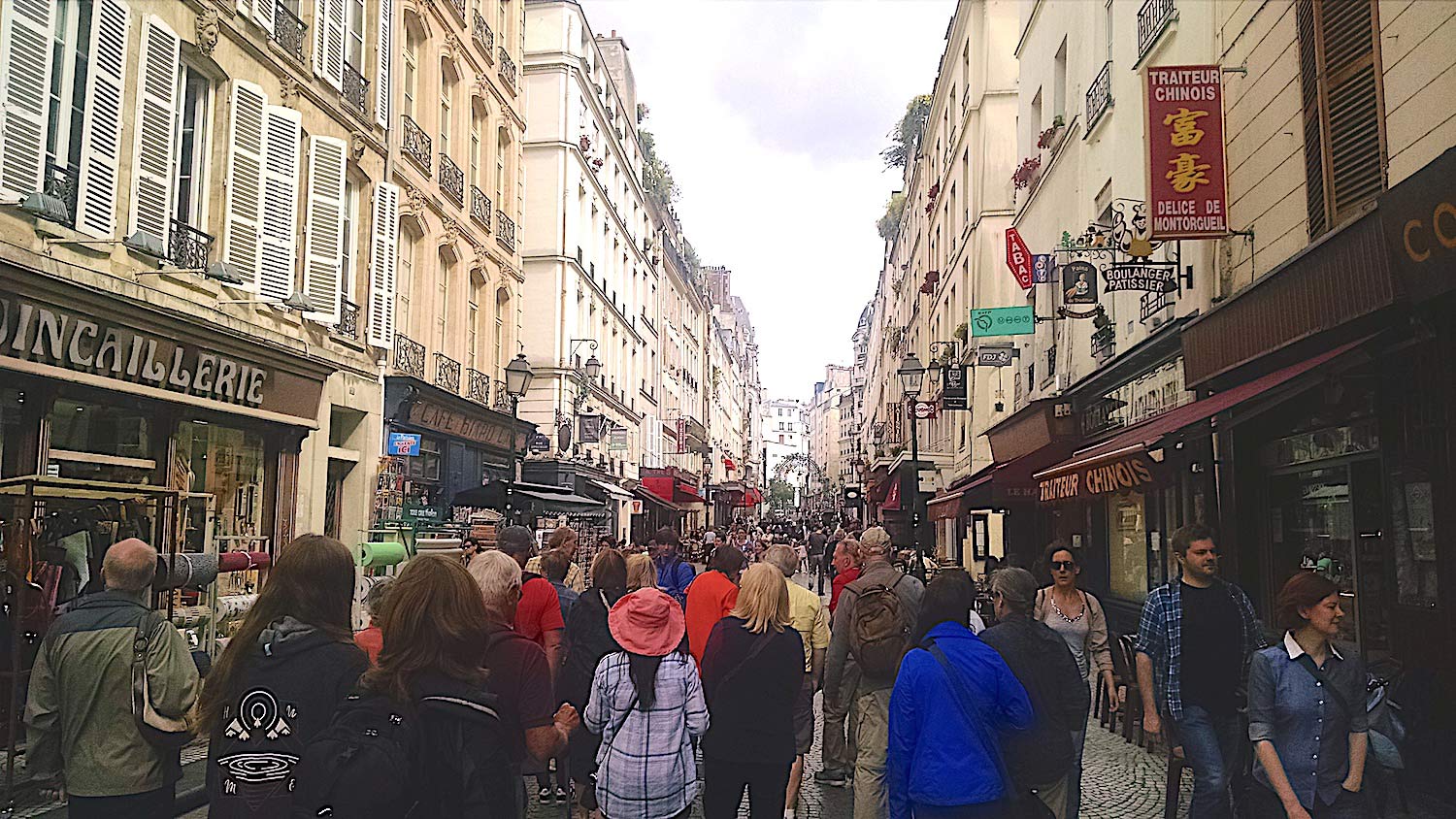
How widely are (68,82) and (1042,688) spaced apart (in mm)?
9761

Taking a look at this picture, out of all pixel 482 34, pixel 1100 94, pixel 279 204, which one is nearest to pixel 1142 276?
pixel 1100 94

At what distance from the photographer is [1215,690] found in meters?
5.66

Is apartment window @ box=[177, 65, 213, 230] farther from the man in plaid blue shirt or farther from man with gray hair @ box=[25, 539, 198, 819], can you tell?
the man in plaid blue shirt

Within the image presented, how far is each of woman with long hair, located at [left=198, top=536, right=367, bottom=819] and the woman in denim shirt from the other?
3922mm

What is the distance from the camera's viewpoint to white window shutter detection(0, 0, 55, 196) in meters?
8.82

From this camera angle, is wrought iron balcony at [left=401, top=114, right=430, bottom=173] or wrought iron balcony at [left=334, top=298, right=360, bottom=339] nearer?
wrought iron balcony at [left=334, top=298, right=360, bottom=339]

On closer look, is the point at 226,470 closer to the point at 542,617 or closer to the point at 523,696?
the point at 542,617

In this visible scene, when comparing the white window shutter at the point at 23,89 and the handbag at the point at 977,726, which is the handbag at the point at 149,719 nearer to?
the handbag at the point at 977,726

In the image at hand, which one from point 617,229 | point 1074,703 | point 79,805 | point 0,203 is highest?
point 617,229

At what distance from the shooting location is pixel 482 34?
22891 mm

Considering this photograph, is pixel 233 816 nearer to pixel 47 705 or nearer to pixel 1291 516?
pixel 47 705

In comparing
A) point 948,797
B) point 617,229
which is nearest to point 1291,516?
point 948,797

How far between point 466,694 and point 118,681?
1.89 metres

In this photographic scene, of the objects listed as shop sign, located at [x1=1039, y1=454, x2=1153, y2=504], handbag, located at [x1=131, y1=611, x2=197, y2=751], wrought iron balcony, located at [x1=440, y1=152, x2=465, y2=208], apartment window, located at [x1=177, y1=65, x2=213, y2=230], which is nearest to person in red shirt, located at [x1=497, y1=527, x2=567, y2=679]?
handbag, located at [x1=131, y1=611, x2=197, y2=751]
